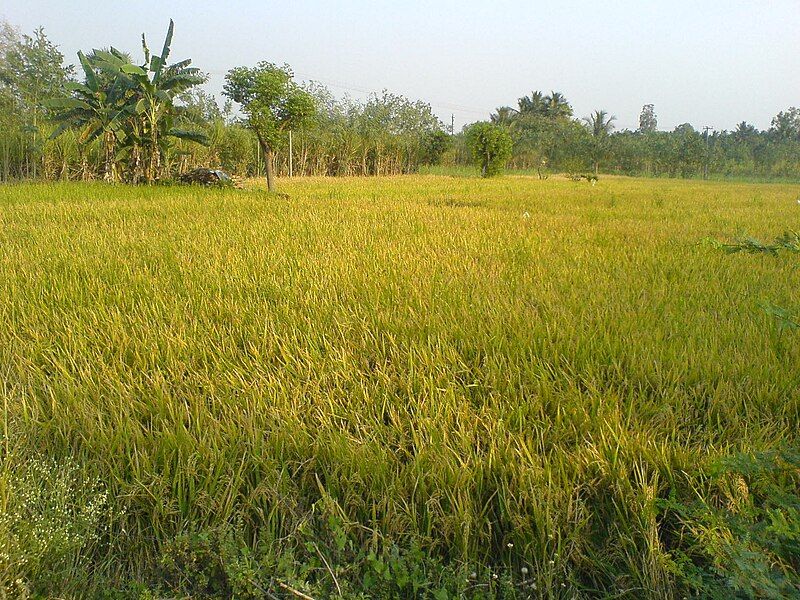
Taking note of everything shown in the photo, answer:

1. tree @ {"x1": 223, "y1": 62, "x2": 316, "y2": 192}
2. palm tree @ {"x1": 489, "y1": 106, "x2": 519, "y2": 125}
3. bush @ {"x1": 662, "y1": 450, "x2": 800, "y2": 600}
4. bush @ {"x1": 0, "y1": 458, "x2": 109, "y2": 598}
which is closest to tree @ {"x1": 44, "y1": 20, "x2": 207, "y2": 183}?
tree @ {"x1": 223, "y1": 62, "x2": 316, "y2": 192}

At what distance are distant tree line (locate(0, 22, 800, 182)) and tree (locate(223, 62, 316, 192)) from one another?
25 mm

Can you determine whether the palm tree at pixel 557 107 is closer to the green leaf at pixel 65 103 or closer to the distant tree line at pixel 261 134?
the distant tree line at pixel 261 134

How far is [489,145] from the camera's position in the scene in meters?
22.6

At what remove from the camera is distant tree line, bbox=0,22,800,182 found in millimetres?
10070

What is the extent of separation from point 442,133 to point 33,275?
1064 inches

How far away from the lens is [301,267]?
3.30 metres

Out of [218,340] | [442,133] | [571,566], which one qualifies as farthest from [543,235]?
[442,133]

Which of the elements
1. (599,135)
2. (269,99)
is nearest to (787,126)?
(599,135)

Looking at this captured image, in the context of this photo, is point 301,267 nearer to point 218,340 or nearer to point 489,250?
point 218,340

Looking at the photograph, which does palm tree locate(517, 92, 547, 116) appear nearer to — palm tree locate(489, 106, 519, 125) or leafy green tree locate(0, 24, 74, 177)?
palm tree locate(489, 106, 519, 125)

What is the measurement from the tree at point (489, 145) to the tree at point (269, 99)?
14352 millimetres

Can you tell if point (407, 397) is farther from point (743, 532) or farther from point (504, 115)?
point (504, 115)

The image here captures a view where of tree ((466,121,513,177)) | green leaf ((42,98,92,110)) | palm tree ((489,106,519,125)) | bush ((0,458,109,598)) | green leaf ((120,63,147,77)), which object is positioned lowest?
bush ((0,458,109,598))

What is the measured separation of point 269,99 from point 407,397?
9.77 metres
